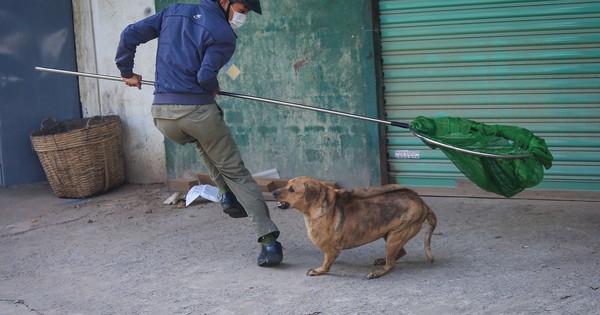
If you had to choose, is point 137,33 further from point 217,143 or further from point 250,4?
point 217,143

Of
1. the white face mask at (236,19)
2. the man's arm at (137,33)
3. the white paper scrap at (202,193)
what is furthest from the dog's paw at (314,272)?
the white paper scrap at (202,193)

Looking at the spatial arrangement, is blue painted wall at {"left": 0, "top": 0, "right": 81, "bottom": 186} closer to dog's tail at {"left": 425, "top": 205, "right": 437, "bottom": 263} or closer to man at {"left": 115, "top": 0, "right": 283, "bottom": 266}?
man at {"left": 115, "top": 0, "right": 283, "bottom": 266}

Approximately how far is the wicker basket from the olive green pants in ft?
9.48

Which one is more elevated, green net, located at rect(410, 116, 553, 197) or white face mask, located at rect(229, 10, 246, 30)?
white face mask, located at rect(229, 10, 246, 30)

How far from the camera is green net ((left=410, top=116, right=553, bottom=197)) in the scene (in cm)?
548

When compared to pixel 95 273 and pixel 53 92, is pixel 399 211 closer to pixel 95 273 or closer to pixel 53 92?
pixel 95 273

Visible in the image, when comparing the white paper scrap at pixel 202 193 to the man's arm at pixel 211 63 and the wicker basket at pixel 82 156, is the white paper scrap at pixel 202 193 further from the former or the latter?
the man's arm at pixel 211 63

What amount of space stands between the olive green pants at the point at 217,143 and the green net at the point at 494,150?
4.02 ft

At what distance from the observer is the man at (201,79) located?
5.69m

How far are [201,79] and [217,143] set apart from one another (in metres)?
0.53

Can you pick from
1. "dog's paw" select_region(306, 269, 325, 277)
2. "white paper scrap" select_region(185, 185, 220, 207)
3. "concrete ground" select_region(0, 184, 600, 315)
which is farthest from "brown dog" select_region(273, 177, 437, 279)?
"white paper scrap" select_region(185, 185, 220, 207)

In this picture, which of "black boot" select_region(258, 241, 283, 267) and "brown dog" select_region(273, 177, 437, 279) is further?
"black boot" select_region(258, 241, 283, 267)

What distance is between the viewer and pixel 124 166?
9297mm

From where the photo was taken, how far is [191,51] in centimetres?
572
